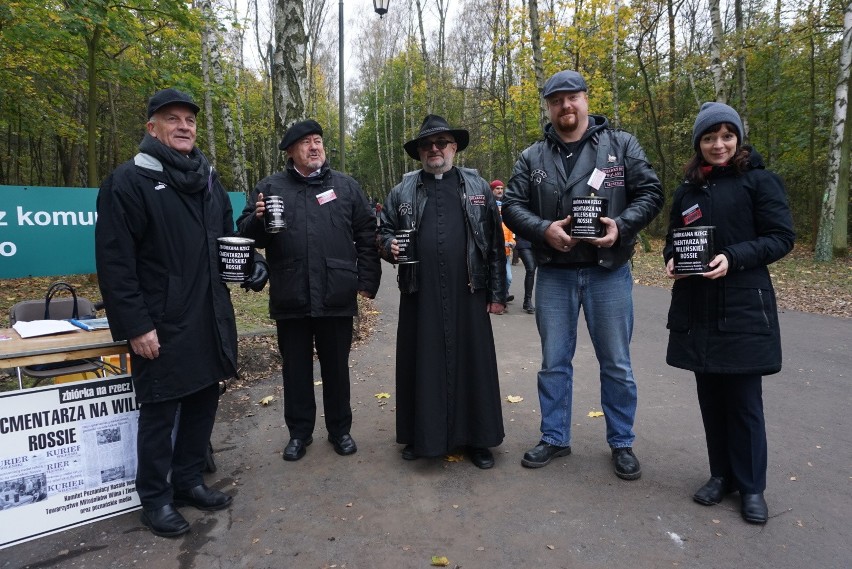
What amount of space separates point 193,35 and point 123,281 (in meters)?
14.6

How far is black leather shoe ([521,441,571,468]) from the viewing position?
11.7 feet

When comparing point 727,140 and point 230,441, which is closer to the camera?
point 727,140

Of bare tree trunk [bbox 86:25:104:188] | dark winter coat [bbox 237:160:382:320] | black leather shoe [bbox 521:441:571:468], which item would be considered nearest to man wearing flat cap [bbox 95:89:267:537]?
dark winter coat [bbox 237:160:382:320]

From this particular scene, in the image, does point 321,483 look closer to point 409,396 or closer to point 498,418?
point 409,396

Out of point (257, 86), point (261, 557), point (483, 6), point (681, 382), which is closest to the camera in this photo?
point (261, 557)

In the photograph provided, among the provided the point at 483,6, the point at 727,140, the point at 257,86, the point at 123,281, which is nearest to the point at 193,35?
the point at 123,281

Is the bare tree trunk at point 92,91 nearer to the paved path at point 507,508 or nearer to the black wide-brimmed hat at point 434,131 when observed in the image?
the paved path at point 507,508

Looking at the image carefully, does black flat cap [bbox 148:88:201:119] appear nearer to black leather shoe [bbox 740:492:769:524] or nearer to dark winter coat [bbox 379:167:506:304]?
dark winter coat [bbox 379:167:506:304]

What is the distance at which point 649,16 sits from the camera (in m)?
18.2

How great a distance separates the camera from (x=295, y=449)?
3805 millimetres

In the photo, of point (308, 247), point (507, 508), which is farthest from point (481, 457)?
point (308, 247)

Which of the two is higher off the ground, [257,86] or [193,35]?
[257,86]

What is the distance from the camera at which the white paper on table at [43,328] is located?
10.0 ft

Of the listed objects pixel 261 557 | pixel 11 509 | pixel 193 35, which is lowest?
pixel 261 557
